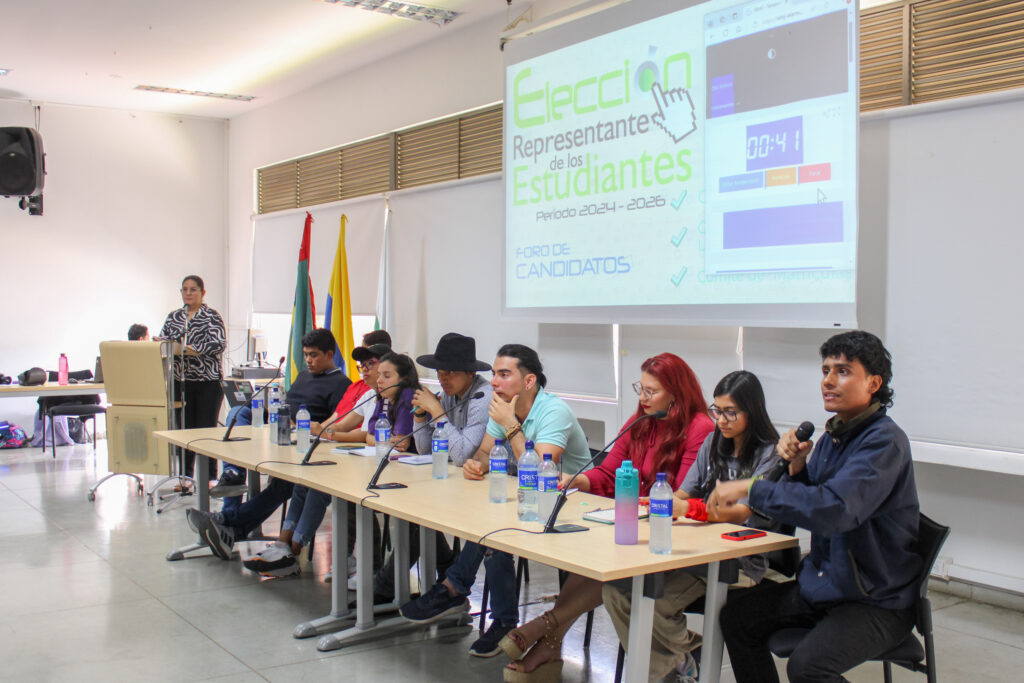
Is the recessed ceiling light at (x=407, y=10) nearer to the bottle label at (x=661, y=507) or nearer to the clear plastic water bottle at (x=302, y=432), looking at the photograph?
the clear plastic water bottle at (x=302, y=432)

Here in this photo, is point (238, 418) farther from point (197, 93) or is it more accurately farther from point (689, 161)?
point (197, 93)

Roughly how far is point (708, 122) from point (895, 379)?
1.42m

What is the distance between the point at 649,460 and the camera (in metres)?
3.19

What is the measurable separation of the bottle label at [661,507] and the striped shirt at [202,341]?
4.86m

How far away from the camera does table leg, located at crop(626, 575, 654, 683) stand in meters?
2.28

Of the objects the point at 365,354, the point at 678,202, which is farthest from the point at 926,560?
the point at 365,354

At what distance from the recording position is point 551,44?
514 cm

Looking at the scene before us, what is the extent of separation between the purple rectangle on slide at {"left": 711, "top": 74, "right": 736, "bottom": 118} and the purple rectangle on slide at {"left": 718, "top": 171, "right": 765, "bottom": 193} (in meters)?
0.30

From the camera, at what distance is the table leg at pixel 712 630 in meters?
2.45

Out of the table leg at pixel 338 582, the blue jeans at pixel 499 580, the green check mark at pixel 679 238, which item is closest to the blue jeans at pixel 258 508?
the table leg at pixel 338 582

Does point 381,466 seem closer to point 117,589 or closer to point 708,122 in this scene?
point 117,589

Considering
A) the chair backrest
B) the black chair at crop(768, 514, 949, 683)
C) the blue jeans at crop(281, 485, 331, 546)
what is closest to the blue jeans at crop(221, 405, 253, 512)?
the blue jeans at crop(281, 485, 331, 546)

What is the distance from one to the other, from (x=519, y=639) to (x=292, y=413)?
97.9 inches

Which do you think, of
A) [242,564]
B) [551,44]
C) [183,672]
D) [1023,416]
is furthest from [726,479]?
[551,44]
